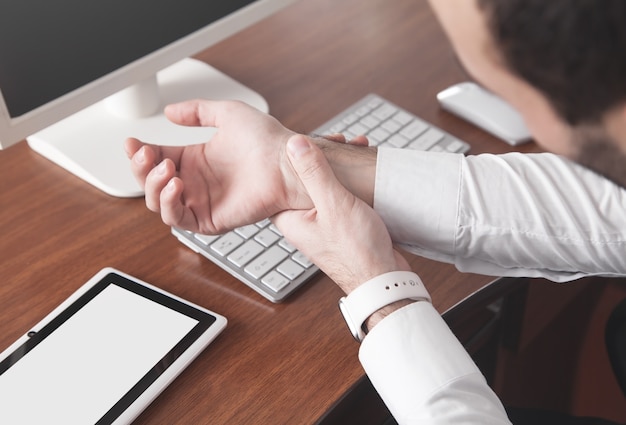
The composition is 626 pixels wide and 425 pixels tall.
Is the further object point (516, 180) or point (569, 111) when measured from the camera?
Result: point (516, 180)

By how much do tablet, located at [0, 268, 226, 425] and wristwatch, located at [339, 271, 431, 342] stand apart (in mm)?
135

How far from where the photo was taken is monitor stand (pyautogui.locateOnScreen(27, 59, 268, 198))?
3.17ft

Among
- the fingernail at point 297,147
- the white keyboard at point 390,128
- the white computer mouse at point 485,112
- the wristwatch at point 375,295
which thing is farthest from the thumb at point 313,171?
the white computer mouse at point 485,112

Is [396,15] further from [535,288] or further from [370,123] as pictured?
[535,288]

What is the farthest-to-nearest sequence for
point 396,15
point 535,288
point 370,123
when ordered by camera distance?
point 396,15
point 535,288
point 370,123

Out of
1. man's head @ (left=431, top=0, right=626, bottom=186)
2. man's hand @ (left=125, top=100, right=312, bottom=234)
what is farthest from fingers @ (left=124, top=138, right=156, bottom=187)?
man's head @ (left=431, top=0, right=626, bottom=186)

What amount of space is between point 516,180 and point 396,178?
5.5 inches

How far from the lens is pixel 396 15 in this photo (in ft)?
4.33

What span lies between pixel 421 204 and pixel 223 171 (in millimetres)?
232

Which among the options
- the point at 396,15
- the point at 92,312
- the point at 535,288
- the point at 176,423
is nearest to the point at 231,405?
the point at 176,423

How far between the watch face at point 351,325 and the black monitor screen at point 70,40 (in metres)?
0.40

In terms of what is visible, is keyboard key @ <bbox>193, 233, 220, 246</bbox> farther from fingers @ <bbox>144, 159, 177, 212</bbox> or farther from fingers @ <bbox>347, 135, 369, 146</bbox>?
fingers @ <bbox>347, 135, 369, 146</bbox>

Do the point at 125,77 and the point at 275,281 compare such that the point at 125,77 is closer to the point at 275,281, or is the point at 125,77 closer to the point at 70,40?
the point at 70,40

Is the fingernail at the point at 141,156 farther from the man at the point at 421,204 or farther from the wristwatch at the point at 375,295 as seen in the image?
the wristwatch at the point at 375,295
